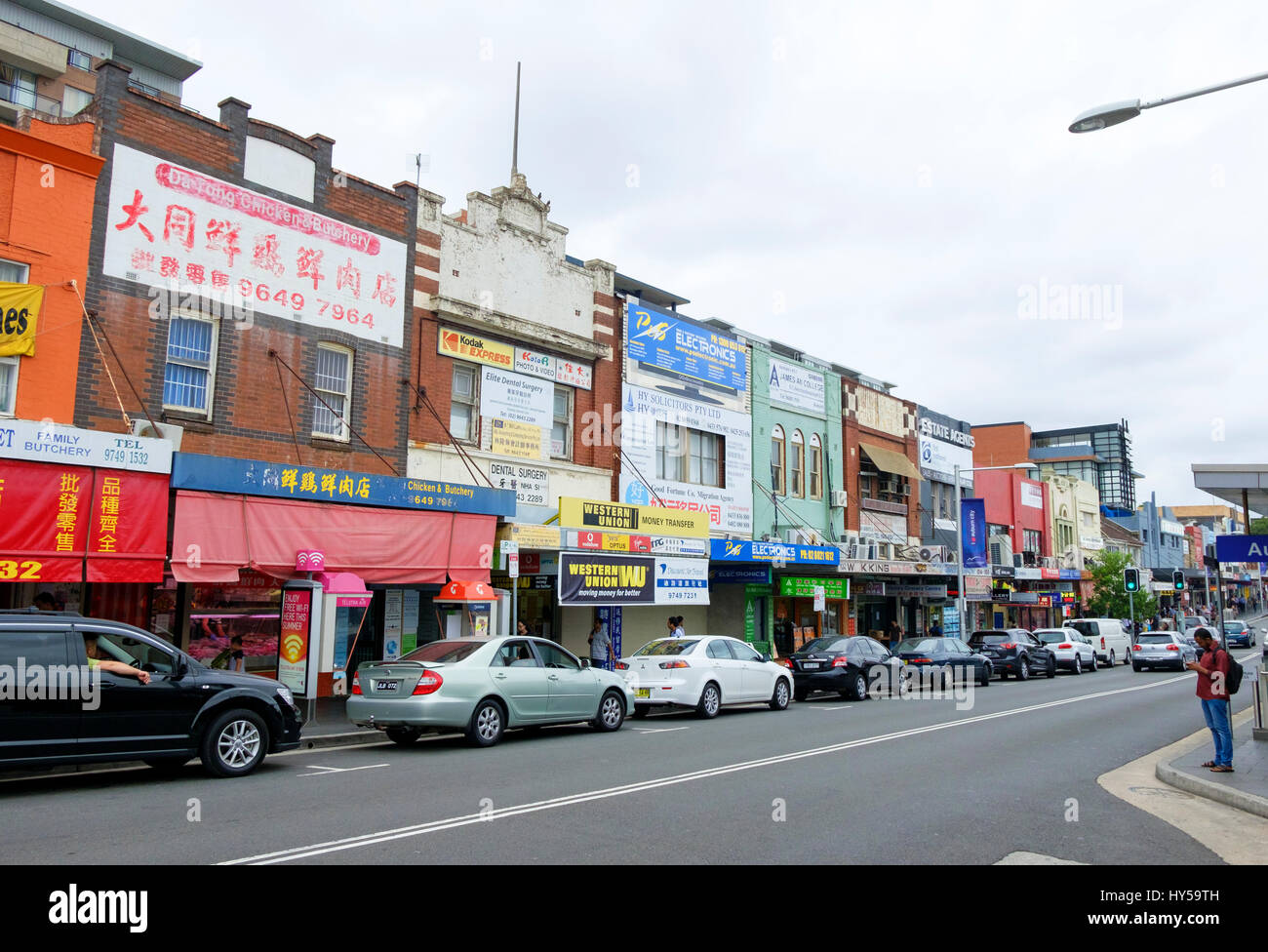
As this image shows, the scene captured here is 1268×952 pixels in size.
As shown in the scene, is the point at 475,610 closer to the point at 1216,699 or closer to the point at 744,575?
the point at 744,575

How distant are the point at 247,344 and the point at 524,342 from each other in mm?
6400

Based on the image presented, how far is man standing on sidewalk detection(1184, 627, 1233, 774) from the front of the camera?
1074 centimetres

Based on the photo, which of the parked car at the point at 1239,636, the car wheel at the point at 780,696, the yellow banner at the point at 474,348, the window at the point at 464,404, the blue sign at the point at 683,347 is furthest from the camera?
the parked car at the point at 1239,636

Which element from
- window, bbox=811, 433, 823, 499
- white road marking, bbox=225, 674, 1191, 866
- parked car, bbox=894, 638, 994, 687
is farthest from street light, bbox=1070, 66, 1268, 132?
window, bbox=811, 433, 823, 499

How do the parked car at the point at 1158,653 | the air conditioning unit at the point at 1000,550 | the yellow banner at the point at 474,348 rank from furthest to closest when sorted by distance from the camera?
the air conditioning unit at the point at 1000,550 < the parked car at the point at 1158,653 < the yellow banner at the point at 474,348

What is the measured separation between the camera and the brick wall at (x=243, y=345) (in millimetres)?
14820

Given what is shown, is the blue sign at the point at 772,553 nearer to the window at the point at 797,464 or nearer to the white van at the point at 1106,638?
the window at the point at 797,464

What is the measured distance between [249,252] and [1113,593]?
4802 centimetres

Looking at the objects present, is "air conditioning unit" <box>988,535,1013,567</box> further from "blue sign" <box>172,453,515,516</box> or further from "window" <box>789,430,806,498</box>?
"blue sign" <box>172,453,515,516</box>

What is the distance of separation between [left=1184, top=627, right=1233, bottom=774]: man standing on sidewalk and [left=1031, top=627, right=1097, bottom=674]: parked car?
22.1 metres

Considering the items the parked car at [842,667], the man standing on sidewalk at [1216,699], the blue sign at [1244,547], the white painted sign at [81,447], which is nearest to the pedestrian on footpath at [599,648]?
the parked car at [842,667]

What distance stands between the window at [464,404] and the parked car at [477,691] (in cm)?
710

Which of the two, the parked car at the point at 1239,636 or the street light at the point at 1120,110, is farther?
the parked car at the point at 1239,636
